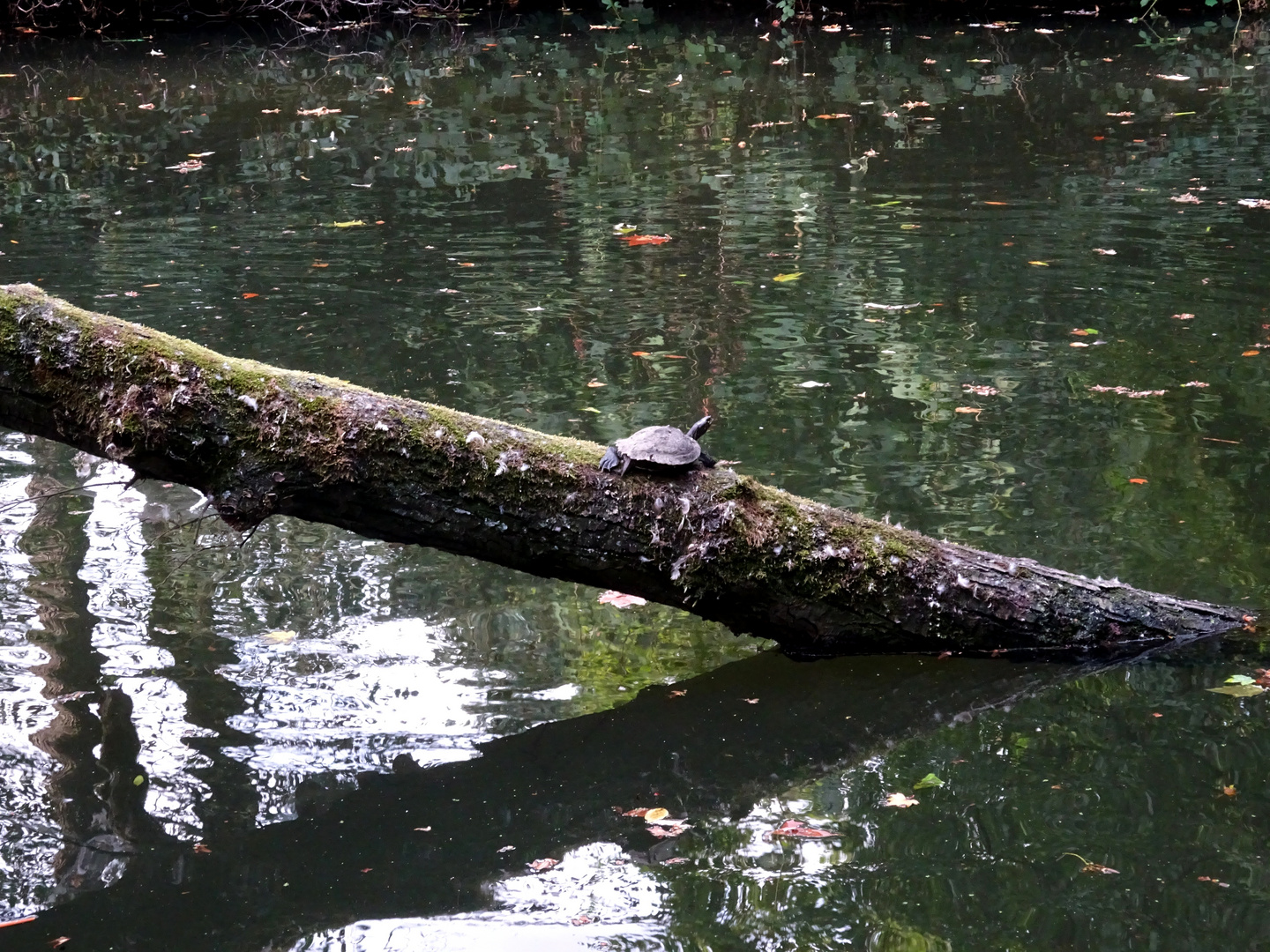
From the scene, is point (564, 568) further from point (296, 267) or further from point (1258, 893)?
point (296, 267)

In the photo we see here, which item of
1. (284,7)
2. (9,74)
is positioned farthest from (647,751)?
(284,7)

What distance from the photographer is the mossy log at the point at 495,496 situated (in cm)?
380

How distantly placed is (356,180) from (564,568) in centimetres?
766

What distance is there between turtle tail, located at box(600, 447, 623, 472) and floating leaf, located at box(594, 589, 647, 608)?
3.17 feet

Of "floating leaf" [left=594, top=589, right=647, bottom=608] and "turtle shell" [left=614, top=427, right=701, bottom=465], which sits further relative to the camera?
"floating leaf" [left=594, top=589, right=647, bottom=608]

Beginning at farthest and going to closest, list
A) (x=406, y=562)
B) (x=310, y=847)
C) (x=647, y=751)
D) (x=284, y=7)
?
1. (x=284, y=7)
2. (x=406, y=562)
3. (x=647, y=751)
4. (x=310, y=847)

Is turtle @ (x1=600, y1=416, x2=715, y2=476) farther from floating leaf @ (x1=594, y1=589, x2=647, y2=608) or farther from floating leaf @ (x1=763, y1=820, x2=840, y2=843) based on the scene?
floating leaf @ (x1=763, y1=820, x2=840, y2=843)

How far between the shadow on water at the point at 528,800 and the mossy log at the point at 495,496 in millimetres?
247

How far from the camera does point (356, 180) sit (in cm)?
1071

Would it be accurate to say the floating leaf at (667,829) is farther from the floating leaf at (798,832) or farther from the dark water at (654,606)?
the floating leaf at (798,832)

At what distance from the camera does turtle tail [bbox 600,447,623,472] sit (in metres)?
3.89

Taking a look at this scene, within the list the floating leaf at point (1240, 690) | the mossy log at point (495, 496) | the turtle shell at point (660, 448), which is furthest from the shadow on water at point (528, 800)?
the turtle shell at point (660, 448)

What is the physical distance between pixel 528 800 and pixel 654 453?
1140mm

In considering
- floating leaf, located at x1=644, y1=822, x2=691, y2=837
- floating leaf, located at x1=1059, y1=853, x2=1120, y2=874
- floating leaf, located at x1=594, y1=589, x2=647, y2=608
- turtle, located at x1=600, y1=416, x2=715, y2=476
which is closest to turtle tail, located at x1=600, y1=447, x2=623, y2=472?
turtle, located at x1=600, y1=416, x2=715, y2=476
